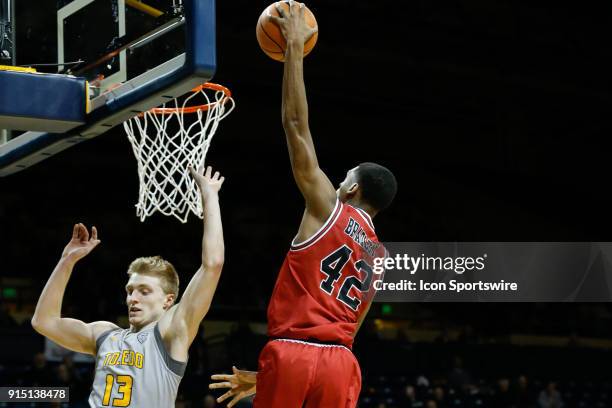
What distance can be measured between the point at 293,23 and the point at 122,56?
3.17 ft

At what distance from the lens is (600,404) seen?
43.4 feet

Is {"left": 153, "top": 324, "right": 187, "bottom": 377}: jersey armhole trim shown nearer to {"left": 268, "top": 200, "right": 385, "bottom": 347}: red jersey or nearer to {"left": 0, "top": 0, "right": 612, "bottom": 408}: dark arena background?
{"left": 268, "top": 200, "right": 385, "bottom": 347}: red jersey

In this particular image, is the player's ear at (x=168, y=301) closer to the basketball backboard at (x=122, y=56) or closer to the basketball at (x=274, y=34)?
the basketball backboard at (x=122, y=56)

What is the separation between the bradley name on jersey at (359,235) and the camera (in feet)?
12.5

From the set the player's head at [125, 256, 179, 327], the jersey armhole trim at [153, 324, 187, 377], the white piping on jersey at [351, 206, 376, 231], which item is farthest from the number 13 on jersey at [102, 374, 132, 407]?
the white piping on jersey at [351, 206, 376, 231]

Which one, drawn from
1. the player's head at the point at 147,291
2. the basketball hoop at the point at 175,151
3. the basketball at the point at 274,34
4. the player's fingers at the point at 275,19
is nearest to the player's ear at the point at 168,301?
the player's head at the point at 147,291

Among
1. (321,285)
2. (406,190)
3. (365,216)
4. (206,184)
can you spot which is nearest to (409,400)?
(406,190)

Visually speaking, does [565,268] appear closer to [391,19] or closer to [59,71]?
[391,19]

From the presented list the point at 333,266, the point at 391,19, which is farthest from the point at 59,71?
the point at 391,19

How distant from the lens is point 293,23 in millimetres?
3795

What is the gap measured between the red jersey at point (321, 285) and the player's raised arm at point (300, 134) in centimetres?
8

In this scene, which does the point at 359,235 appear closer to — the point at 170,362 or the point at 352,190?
the point at 352,190

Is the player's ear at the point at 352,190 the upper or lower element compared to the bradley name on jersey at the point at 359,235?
upper

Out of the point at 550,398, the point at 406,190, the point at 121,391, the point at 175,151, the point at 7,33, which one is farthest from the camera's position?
the point at 406,190
